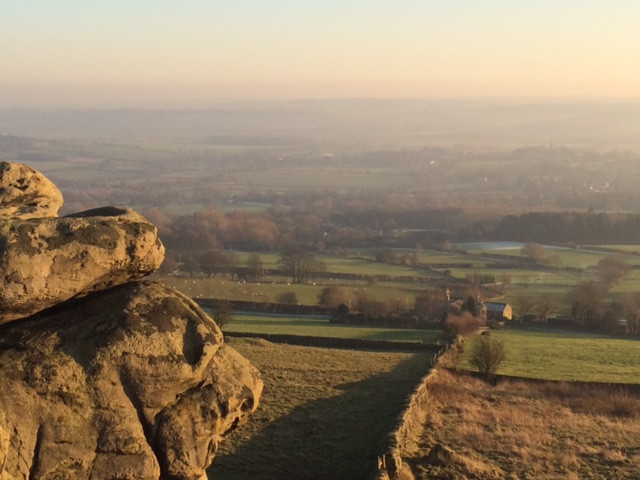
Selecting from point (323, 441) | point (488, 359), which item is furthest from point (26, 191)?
point (488, 359)

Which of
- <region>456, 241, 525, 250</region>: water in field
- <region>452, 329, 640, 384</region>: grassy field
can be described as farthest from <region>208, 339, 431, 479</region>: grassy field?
<region>456, 241, 525, 250</region>: water in field

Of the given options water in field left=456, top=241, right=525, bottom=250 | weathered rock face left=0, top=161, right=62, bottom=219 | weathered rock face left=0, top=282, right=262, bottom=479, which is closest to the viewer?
weathered rock face left=0, top=282, right=262, bottom=479

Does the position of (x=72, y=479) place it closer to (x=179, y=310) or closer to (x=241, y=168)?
(x=179, y=310)

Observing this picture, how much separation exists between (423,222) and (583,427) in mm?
77116

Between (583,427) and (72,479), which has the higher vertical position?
(72,479)

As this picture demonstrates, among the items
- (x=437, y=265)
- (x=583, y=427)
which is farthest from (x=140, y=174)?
Answer: (x=583, y=427)

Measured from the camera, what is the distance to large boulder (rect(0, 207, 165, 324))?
8.24 metres

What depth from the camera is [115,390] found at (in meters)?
8.45

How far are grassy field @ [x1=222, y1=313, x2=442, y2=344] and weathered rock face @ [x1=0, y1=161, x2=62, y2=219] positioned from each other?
24.6 meters

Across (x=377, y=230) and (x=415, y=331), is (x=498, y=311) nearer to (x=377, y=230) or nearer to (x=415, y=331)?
(x=415, y=331)

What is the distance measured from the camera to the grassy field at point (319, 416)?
16.4 m

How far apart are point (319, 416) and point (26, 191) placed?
36.4 ft

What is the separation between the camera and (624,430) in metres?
21.5

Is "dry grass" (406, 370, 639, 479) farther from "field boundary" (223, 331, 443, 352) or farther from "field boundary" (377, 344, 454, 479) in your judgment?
"field boundary" (223, 331, 443, 352)
